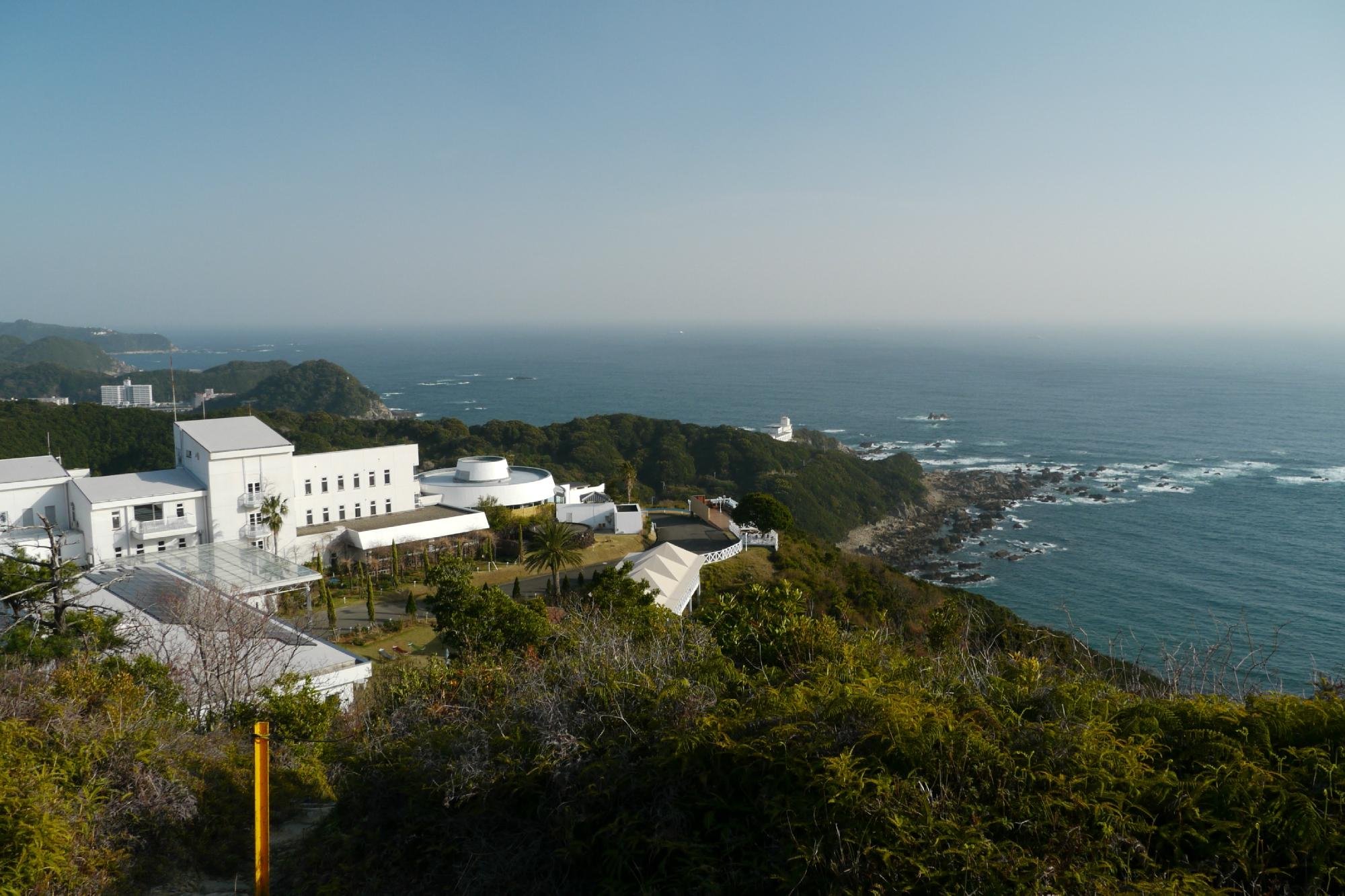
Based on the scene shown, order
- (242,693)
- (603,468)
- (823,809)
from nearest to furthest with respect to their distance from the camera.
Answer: (823,809)
(242,693)
(603,468)

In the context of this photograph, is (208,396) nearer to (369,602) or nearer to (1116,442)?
(369,602)

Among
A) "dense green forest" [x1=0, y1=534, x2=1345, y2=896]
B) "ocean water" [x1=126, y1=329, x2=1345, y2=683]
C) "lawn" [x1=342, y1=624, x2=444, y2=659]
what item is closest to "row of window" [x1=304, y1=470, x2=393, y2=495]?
"lawn" [x1=342, y1=624, x2=444, y2=659]

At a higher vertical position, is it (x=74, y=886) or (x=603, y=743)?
(x=603, y=743)

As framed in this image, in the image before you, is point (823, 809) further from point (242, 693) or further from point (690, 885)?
point (242, 693)

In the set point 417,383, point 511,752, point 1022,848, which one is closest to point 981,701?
point 1022,848

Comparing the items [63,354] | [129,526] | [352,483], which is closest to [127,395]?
[63,354]

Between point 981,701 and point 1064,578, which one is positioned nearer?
point 981,701
